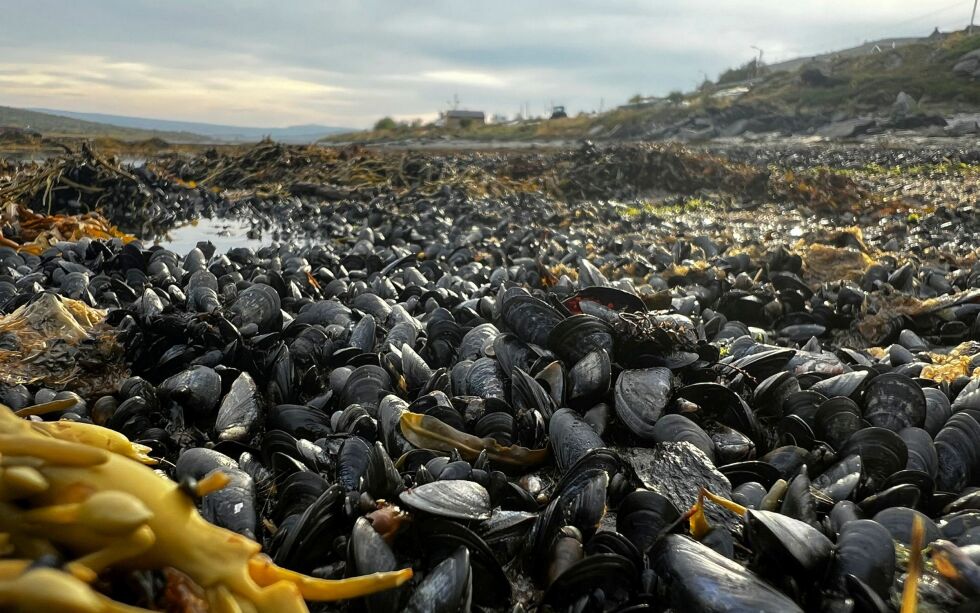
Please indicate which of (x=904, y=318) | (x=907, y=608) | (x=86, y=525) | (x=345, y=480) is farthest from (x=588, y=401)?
(x=904, y=318)

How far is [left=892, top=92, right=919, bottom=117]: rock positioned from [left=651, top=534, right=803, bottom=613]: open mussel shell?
1637 inches

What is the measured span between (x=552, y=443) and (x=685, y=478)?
0.56 m

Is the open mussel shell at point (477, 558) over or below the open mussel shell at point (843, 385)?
below

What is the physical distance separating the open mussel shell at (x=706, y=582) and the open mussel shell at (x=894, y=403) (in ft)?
4.86

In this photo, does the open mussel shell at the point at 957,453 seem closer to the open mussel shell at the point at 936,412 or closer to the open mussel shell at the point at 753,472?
the open mussel shell at the point at 936,412

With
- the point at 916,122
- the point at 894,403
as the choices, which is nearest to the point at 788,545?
the point at 894,403

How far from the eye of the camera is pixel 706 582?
1601mm

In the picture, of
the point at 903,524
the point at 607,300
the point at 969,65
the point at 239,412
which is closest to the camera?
the point at 903,524

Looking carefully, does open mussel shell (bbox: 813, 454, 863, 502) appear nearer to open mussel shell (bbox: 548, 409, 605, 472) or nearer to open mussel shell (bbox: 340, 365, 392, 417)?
open mussel shell (bbox: 548, 409, 605, 472)

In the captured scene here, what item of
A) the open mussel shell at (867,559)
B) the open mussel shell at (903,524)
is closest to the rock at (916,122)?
the open mussel shell at (903,524)

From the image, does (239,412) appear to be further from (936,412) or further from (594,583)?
(936,412)

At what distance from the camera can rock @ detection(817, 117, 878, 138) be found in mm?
31531

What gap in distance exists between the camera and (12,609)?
1.09 m

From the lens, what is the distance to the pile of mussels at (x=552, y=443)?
1724 millimetres
